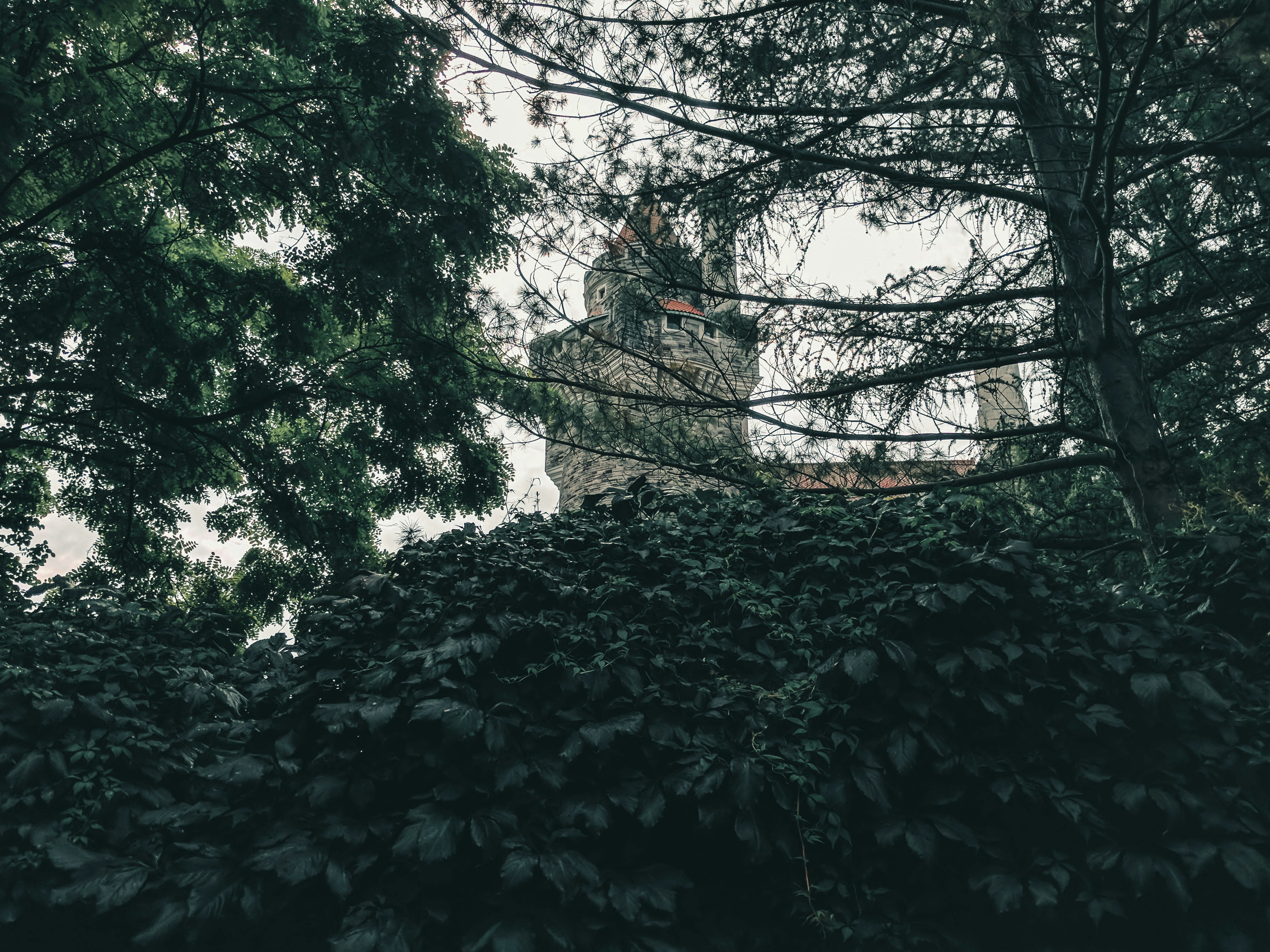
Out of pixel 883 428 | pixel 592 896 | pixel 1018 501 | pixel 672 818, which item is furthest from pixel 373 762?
pixel 1018 501

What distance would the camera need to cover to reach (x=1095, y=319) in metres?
4.87

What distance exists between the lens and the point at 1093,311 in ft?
15.9

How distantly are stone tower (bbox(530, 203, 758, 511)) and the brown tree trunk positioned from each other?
2234 millimetres

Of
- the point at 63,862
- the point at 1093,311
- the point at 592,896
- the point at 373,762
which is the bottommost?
the point at 592,896

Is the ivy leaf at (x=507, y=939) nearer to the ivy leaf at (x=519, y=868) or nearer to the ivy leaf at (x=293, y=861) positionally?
the ivy leaf at (x=519, y=868)

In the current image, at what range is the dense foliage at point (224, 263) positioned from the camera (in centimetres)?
655

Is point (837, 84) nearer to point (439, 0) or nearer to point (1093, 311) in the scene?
point (1093, 311)

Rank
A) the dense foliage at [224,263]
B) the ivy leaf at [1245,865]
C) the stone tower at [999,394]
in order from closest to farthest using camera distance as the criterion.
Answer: the ivy leaf at [1245,865]
the stone tower at [999,394]
the dense foliage at [224,263]

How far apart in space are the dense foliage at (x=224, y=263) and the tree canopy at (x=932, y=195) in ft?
5.62

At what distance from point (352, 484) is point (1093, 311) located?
1106 cm

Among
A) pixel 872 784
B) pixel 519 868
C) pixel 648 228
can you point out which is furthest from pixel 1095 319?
pixel 519 868

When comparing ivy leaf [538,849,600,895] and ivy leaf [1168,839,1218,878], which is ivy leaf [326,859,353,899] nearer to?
ivy leaf [538,849,600,895]

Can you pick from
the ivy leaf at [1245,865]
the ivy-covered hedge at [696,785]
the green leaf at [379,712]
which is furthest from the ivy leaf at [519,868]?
the ivy leaf at [1245,865]

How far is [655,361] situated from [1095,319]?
9.93ft
